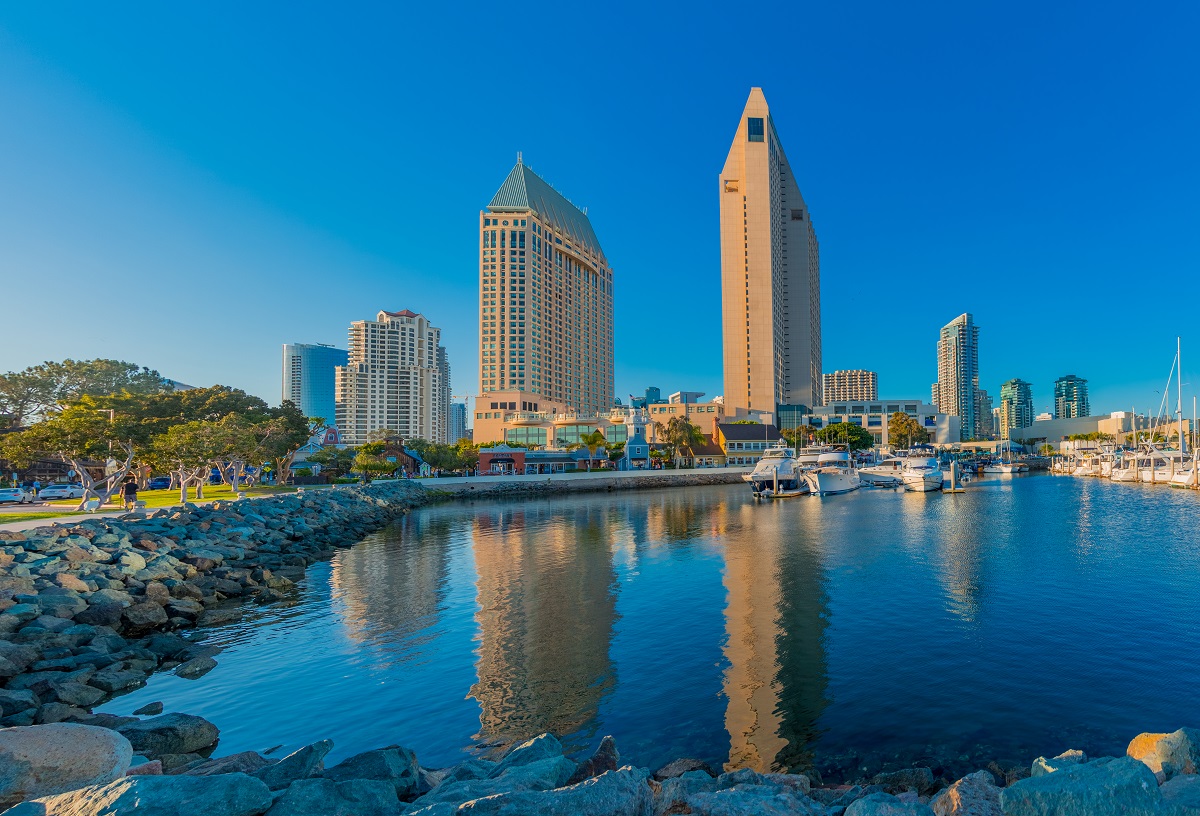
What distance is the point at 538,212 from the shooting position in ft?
593

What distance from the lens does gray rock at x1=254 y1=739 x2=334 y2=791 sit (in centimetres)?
844

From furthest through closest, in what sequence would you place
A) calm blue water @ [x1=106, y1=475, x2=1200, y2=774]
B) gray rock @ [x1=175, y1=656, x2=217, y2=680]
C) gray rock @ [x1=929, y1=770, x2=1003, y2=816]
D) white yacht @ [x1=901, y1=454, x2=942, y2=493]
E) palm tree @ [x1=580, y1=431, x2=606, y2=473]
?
1. palm tree @ [x1=580, y1=431, x2=606, y2=473]
2. white yacht @ [x1=901, y1=454, x2=942, y2=493]
3. gray rock @ [x1=175, y1=656, x2=217, y2=680]
4. calm blue water @ [x1=106, y1=475, x2=1200, y2=774]
5. gray rock @ [x1=929, y1=770, x2=1003, y2=816]

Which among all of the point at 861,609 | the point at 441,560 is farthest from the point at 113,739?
the point at 441,560

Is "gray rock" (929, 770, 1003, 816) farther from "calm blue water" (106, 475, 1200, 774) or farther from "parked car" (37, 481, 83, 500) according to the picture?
"parked car" (37, 481, 83, 500)

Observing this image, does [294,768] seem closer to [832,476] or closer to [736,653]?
[736,653]

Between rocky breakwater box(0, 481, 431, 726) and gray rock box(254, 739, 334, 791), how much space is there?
5612 millimetres

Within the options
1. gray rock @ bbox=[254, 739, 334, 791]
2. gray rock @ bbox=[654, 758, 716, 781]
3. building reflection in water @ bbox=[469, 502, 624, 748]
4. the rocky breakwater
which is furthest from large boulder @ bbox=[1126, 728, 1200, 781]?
the rocky breakwater

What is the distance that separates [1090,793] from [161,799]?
365 inches

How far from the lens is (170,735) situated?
10.9 m

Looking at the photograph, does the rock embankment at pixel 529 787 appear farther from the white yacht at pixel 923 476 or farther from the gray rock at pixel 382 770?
the white yacht at pixel 923 476

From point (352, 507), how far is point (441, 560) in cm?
2288

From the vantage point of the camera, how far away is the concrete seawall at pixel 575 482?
276ft

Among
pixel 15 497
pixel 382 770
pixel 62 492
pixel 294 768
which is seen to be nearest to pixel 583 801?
pixel 382 770

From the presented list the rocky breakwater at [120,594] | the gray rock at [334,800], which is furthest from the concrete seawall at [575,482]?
the gray rock at [334,800]
